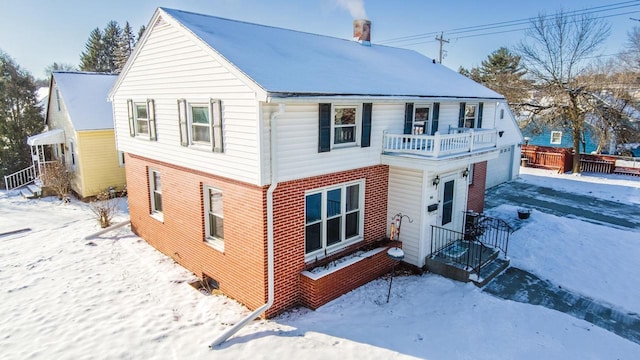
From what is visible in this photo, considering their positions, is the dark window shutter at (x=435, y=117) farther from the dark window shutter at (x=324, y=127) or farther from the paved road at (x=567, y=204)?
the paved road at (x=567, y=204)

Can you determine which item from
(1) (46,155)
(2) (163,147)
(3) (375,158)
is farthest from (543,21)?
(1) (46,155)

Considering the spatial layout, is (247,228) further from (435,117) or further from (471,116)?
(471,116)

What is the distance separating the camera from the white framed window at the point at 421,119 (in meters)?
12.0

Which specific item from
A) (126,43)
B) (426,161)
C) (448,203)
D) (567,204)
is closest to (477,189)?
(448,203)

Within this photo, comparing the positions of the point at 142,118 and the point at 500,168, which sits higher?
the point at 142,118

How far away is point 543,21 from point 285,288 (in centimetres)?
3137

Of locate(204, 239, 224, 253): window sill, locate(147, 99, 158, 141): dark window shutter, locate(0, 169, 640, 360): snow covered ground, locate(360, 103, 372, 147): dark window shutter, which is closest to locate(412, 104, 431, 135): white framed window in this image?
locate(360, 103, 372, 147): dark window shutter

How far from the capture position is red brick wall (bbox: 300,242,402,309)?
30.0ft

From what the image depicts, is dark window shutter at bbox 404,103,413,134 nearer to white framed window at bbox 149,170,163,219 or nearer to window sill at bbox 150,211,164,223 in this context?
white framed window at bbox 149,170,163,219

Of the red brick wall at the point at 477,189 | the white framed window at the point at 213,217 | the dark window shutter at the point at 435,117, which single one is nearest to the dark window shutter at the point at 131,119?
the white framed window at the point at 213,217

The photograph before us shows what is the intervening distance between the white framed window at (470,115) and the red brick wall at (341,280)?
22.8 ft

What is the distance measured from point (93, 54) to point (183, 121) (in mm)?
53189

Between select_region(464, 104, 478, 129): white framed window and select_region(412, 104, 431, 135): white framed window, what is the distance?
2898mm

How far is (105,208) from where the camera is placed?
17.0 metres
